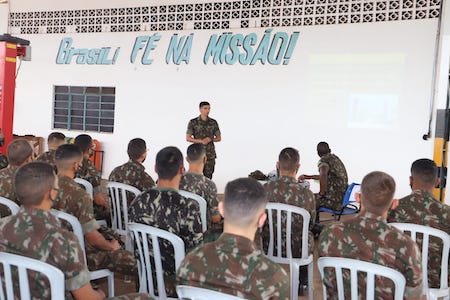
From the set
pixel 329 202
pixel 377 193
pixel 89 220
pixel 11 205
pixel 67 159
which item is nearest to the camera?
pixel 377 193

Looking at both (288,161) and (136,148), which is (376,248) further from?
(136,148)

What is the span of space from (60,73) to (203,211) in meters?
7.46

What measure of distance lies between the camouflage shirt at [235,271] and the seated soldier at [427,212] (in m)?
1.54

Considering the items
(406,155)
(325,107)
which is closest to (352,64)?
(325,107)

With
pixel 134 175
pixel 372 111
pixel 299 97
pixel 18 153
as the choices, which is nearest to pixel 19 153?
pixel 18 153

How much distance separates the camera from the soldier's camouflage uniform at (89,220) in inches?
112

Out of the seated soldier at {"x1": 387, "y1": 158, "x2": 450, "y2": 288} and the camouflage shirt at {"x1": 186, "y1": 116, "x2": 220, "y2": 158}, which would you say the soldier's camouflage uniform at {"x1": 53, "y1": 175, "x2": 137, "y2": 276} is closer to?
the seated soldier at {"x1": 387, "y1": 158, "x2": 450, "y2": 288}

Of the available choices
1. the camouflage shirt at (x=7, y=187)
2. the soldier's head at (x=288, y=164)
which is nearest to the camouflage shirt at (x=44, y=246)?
the camouflage shirt at (x=7, y=187)

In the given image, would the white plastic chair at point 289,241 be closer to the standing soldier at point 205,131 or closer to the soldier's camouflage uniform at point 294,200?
the soldier's camouflage uniform at point 294,200

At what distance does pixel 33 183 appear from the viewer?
207 centimetres

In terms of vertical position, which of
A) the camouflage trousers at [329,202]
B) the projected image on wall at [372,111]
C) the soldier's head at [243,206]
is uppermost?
the projected image on wall at [372,111]

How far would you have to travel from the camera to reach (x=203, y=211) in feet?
11.1

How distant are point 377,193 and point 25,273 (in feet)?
4.99

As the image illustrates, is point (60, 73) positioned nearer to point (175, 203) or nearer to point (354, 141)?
point (354, 141)
